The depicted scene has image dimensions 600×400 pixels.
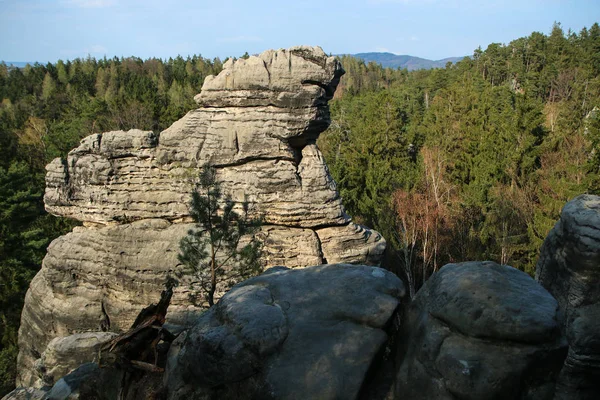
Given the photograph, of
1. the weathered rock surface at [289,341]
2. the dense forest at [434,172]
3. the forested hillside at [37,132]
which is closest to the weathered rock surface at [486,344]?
the weathered rock surface at [289,341]

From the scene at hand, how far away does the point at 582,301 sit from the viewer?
7.13 m

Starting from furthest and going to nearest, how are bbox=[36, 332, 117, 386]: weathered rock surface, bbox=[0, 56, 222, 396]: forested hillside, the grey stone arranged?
bbox=[0, 56, 222, 396]: forested hillside → bbox=[36, 332, 117, 386]: weathered rock surface → the grey stone

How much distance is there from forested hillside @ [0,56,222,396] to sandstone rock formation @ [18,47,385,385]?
760 cm

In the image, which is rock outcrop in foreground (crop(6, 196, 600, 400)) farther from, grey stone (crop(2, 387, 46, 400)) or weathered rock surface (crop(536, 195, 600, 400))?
grey stone (crop(2, 387, 46, 400))

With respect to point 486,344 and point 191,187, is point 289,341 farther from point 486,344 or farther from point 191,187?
point 191,187

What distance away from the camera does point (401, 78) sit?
10606cm

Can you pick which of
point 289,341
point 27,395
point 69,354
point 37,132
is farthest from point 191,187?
point 37,132

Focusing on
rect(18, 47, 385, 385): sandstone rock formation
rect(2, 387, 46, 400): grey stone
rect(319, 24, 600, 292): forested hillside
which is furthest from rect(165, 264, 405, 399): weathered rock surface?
rect(319, 24, 600, 292): forested hillside

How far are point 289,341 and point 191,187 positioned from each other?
12.2 m

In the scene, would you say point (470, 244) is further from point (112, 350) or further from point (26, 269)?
point (26, 269)

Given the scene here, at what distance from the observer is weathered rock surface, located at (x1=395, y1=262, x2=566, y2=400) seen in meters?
4.73

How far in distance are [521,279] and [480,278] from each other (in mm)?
632

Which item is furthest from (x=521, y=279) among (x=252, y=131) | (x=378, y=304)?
(x=252, y=131)

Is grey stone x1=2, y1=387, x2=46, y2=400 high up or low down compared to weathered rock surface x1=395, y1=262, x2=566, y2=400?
down
